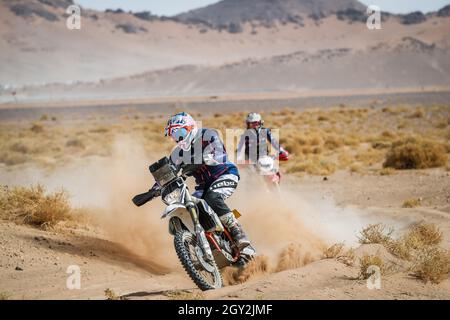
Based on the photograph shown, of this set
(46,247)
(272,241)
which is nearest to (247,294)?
(272,241)

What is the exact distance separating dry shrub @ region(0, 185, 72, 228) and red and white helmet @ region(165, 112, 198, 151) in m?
3.78

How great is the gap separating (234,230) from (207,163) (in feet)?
2.84

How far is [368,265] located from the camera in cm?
704

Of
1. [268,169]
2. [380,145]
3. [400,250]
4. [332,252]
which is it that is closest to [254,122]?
[268,169]

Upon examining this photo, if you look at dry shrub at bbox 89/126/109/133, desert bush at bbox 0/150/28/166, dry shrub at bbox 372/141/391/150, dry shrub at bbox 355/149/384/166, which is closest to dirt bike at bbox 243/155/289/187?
dry shrub at bbox 355/149/384/166

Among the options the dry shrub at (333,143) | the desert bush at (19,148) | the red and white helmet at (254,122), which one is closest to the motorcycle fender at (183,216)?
the red and white helmet at (254,122)

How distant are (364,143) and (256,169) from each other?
1688cm

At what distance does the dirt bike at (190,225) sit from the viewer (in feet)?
21.2

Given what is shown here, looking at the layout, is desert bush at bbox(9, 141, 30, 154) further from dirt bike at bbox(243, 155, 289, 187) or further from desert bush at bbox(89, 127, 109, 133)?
dirt bike at bbox(243, 155, 289, 187)

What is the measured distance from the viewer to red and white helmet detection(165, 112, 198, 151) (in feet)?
22.4

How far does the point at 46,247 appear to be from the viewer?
8625 mm

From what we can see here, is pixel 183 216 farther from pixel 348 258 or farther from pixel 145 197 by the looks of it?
pixel 348 258

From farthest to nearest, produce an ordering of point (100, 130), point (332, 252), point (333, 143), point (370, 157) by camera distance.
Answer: point (100, 130), point (333, 143), point (370, 157), point (332, 252)

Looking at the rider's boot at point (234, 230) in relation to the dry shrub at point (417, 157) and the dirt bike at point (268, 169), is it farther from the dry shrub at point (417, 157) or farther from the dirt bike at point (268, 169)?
the dry shrub at point (417, 157)
